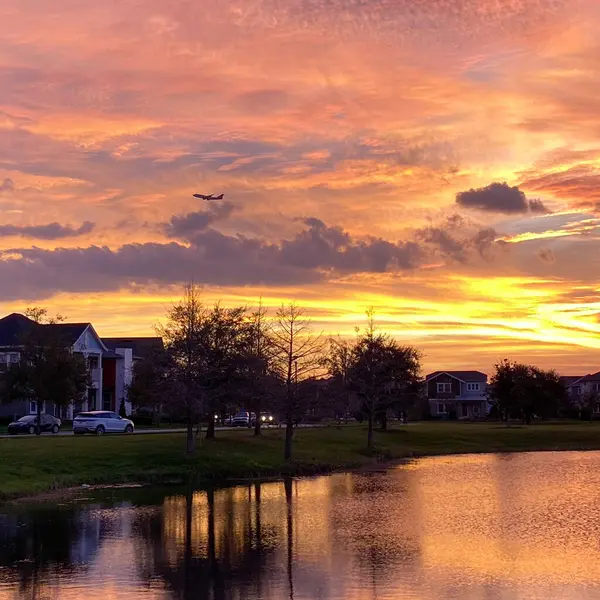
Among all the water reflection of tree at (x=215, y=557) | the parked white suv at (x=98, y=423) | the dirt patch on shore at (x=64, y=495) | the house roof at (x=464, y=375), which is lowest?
the water reflection of tree at (x=215, y=557)

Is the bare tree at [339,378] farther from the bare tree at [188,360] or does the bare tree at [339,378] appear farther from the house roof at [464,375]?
the house roof at [464,375]

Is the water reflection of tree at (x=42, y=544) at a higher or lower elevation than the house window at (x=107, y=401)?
lower

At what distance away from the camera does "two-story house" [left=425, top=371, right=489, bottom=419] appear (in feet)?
600

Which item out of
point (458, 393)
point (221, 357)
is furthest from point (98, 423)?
point (458, 393)

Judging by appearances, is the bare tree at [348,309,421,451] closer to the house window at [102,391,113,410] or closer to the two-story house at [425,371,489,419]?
the house window at [102,391,113,410]

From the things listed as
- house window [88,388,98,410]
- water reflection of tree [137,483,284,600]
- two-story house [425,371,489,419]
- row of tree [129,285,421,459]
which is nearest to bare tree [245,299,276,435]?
row of tree [129,285,421,459]

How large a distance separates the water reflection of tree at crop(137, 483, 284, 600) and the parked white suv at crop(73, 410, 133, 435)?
38991mm

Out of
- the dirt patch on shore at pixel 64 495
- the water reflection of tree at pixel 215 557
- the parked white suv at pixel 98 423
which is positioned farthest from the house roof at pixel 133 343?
the water reflection of tree at pixel 215 557

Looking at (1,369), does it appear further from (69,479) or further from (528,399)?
(528,399)

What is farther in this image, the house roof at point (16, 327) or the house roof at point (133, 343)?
the house roof at point (133, 343)

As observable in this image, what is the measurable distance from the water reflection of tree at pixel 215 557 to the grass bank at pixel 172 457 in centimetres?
1169

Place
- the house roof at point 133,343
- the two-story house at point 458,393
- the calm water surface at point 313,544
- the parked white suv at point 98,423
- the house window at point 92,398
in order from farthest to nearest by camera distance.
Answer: the two-story house at point 458,393, the house roof at point 133,343, the house window at point 92,398, the parked white suv at point 98,423, the calm water surface at point 313,544

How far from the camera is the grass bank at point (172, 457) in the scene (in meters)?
50.0

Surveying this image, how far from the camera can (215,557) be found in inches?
1153
